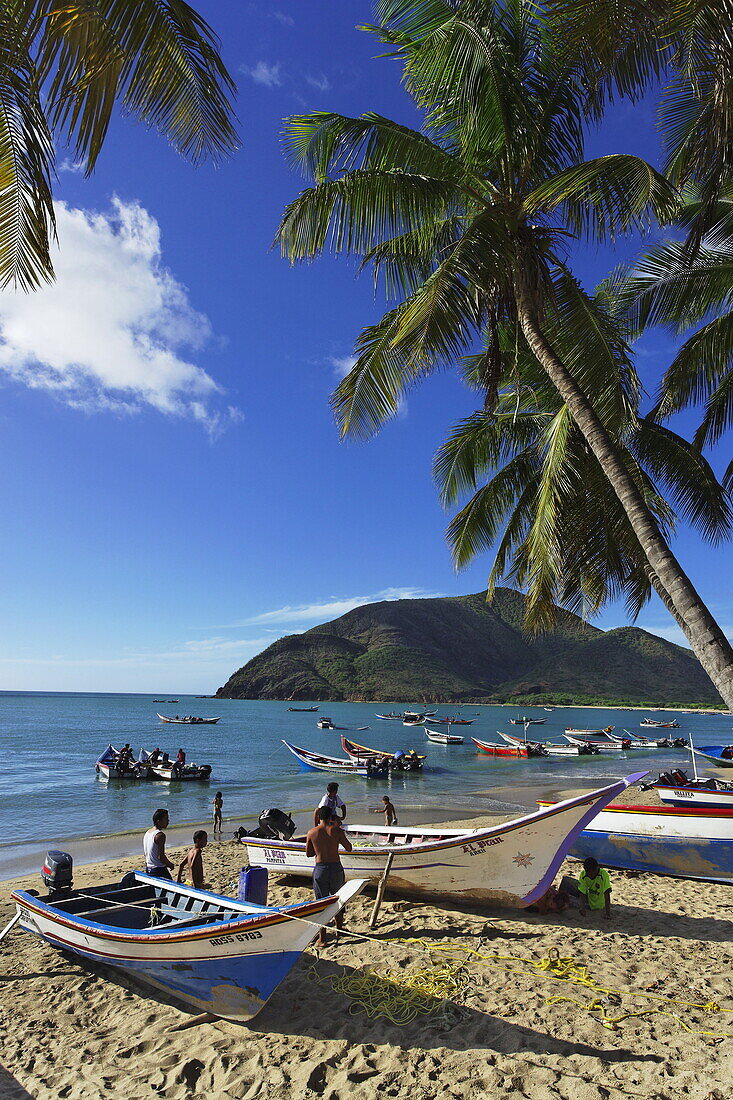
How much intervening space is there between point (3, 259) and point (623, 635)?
15771 centimetres

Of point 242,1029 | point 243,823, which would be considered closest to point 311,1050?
point 242,1029

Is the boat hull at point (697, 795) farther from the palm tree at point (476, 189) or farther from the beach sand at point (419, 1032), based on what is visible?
the palm tree at point (476, 189)

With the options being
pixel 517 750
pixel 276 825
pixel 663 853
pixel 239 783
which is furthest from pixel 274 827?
pixel 517 750

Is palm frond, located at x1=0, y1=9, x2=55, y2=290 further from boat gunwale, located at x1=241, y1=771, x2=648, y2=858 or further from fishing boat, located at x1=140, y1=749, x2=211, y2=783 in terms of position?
fishing boat, located at x1=140, y1=749, x2=211, y2=783

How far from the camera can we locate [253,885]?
6.68 m

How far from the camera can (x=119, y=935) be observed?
5.83 meters

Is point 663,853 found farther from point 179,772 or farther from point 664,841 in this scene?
point 179,772

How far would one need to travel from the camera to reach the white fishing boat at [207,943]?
5.05 metres

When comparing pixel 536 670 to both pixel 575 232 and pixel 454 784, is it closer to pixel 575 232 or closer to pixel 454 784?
pixel 454 784

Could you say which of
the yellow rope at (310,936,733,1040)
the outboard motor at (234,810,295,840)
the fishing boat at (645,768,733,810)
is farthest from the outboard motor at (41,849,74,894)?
the fishing boat at (645,768,733,810)

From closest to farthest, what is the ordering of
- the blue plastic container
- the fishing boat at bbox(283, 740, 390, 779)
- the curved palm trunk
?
the curved palm trunk < the blue plastic container < the fishing boat at bbox(283, 740, 390, 779)

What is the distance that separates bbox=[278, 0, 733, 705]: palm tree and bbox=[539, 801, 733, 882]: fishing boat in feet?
17.2

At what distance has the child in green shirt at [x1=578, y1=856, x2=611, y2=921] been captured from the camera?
7.72m

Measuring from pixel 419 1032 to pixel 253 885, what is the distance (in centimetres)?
235
